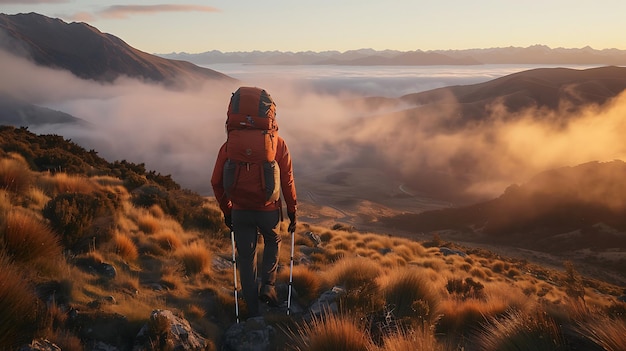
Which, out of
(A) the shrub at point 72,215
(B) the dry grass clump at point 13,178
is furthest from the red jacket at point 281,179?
(B) the dry grass clump at point 13,178

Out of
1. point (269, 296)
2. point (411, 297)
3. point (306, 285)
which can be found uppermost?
point (411, 297)

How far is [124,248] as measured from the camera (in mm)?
7344

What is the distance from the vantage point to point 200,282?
719 cm

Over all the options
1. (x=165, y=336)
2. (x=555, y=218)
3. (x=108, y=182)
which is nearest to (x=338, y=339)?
(x=165, y=336)

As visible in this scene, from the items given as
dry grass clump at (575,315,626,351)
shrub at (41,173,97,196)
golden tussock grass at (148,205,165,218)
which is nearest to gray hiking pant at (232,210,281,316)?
dry grass clump at (575,315,626,351)

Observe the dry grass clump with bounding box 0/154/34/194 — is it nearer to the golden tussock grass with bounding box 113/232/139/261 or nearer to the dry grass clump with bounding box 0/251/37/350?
the golden tussock grass with bounding box 113/232/139/261

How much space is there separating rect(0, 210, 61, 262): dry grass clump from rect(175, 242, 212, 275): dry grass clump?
234 centimetres

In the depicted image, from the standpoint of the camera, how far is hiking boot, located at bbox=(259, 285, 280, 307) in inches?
242

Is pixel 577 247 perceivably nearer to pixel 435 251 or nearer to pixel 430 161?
pixel 435 251

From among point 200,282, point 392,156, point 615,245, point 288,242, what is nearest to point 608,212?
point 615,245

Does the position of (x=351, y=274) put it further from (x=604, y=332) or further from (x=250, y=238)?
(x=604, y=332)

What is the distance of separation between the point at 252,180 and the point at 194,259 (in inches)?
116

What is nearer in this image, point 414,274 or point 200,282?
point 414,274

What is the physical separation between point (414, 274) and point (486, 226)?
72.6 metres
